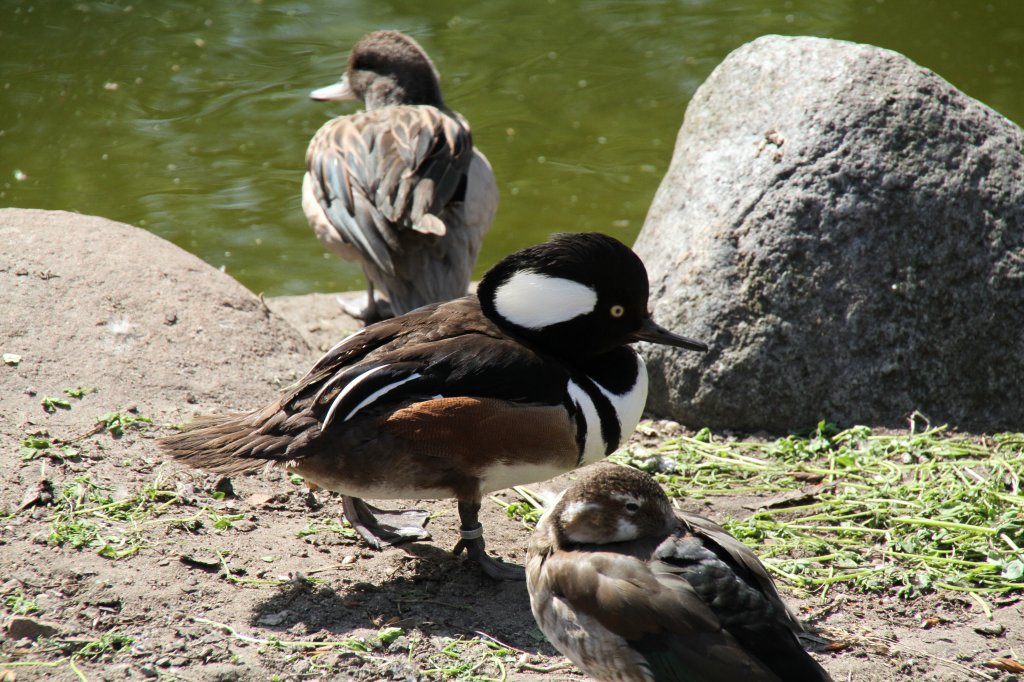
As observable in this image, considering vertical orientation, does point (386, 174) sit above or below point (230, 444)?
above

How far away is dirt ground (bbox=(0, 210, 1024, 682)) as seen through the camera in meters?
3.72

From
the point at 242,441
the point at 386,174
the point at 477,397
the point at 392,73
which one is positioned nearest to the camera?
the point at 477,397

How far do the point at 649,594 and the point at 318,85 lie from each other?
9304 millimetres

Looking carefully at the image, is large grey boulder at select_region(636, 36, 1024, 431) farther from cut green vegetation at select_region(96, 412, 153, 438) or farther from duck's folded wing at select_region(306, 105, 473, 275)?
cut green vegetation at select_region(96, 412, 153, 438)

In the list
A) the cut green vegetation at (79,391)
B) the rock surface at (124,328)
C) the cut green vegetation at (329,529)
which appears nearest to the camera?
the cut green vegetation at (329,529)

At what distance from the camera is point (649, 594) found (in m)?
3.29

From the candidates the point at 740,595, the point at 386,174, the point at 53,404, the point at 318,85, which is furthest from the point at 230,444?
the point at 318,85

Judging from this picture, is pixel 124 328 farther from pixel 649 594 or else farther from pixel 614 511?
pixel 649 594

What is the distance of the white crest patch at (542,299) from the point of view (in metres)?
4.24

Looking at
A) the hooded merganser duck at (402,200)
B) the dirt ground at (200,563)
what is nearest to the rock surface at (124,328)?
the dirt ground at (200,563)

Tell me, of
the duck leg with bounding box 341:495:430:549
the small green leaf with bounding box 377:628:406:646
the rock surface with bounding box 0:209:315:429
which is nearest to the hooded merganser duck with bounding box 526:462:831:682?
the small green leaf with bounding box 377:628:406:646

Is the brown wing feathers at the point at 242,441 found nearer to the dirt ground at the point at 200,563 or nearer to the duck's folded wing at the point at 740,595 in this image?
the dirt ground at the point at 200,563

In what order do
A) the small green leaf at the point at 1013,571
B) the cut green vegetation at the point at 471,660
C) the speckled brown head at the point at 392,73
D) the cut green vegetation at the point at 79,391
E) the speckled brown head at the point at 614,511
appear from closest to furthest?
the speckled brown head at the point at 614,511, the cut green vegetation at the point at 471,660, the small green leaf at the point at 1013,571, the cut green vegetation at the point at 79,391, the speckled brown head at the point at 392,73

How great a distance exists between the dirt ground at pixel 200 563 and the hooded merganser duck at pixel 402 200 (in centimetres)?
99
